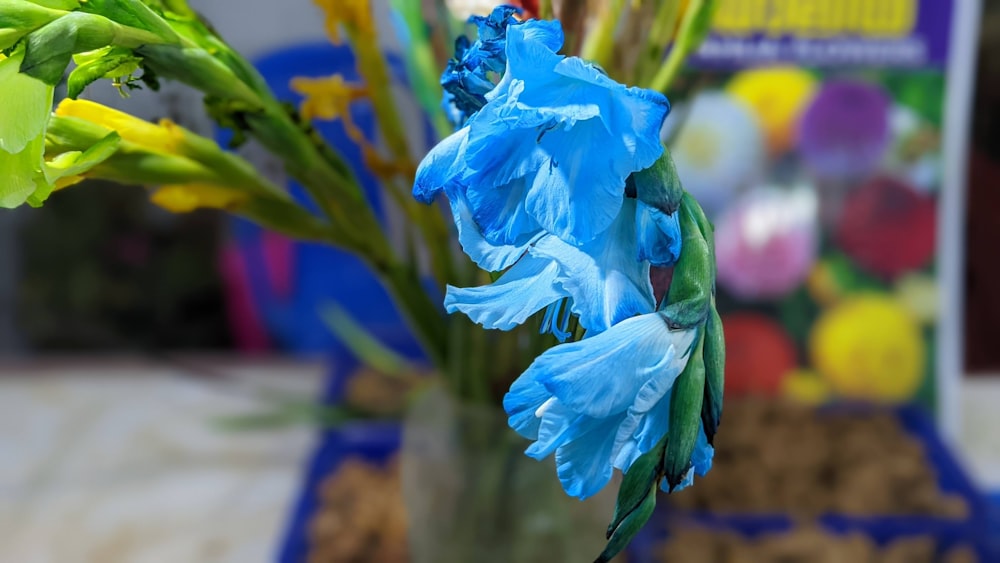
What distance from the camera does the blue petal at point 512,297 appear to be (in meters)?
0.16

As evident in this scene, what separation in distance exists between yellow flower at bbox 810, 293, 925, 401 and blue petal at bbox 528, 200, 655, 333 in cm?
49

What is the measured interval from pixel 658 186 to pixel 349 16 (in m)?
0.15

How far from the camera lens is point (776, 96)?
58 cm

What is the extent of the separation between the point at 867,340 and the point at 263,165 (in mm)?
479

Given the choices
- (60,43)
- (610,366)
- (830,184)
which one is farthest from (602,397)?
(830,184)

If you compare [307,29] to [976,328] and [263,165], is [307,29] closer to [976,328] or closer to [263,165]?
[263,165]

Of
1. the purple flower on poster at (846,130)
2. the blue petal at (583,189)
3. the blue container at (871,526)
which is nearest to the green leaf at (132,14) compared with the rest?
the blue petal at (583,189)

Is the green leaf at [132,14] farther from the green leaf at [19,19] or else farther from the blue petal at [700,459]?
the blue petal at [700,459]

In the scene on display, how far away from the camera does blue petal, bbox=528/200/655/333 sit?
15 cm

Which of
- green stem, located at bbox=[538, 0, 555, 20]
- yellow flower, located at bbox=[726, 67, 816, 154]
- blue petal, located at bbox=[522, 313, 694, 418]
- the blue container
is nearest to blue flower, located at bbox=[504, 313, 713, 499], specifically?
blue petal, located at bbox=[522, 313, 694, 418]

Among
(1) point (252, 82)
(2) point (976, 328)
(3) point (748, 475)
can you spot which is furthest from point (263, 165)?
(2) point (976, 328)

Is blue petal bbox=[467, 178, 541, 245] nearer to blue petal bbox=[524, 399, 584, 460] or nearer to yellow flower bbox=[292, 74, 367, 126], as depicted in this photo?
blue petal bbox=[524, 399, 584, 460]

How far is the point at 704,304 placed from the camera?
0.51 feet

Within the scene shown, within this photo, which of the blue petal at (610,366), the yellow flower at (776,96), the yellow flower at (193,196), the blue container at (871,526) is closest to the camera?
the blue petal at (610,366)
